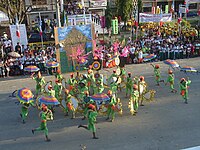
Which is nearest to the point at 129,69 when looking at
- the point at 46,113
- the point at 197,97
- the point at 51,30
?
the point at 197,97

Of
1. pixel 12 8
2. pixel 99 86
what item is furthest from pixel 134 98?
pixel 12 8

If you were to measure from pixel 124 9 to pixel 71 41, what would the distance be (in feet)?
49.1

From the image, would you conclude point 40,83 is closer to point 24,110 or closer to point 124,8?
point 24,110

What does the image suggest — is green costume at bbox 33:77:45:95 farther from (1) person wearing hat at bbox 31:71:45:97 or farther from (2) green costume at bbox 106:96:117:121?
(2) green costume at bbox 106:96:117:121

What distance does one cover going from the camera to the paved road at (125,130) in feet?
31.8

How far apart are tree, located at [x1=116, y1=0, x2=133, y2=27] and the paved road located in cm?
1970

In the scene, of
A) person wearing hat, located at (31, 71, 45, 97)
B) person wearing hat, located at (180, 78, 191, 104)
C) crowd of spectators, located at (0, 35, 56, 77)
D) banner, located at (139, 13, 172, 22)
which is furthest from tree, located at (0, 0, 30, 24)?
person wearing hat, located at (180, 78, 191, 104)

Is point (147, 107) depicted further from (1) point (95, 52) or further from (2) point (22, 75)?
(2) point (22, 75)

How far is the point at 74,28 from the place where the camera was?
18625 millimetres

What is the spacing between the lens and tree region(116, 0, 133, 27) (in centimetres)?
3194

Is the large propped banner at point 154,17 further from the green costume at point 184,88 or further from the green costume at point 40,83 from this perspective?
the green costume at point 40,83

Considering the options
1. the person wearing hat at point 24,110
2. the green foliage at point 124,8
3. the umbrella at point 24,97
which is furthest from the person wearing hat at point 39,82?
the green foliage at point 124,8

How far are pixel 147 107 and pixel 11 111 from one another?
20.5ft

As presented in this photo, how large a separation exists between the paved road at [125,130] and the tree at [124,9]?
64.6 feet
